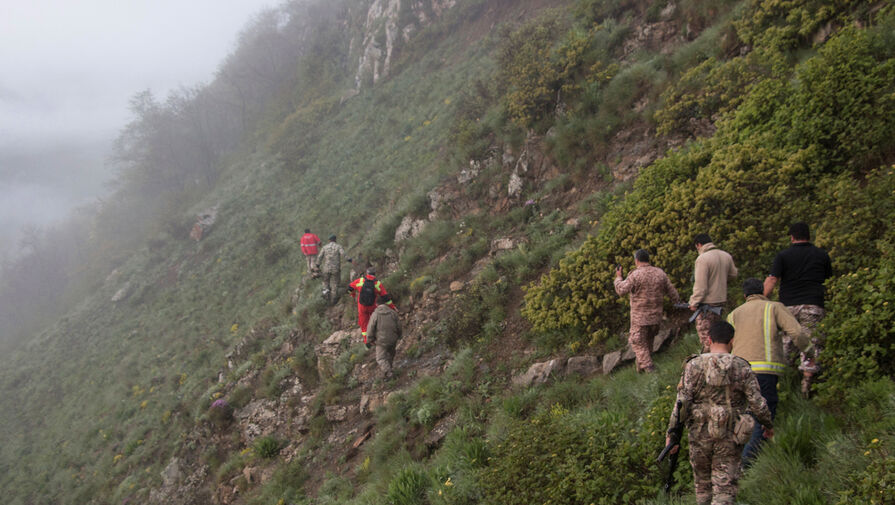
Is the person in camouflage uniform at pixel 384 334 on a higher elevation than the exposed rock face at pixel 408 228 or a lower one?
lower

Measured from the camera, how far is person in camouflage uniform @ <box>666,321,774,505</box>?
306 cm

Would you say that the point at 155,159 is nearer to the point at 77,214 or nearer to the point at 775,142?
the point at 77,214

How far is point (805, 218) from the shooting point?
198 inches

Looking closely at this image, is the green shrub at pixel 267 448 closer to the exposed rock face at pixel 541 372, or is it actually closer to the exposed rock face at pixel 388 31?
the exposed rock face at pixel 541 372

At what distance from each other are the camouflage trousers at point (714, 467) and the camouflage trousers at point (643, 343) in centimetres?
181

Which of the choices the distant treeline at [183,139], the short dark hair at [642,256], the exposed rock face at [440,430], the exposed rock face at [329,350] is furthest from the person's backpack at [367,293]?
the distant treeline at [183,139]

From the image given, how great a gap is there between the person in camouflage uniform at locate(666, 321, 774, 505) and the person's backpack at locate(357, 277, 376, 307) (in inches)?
254

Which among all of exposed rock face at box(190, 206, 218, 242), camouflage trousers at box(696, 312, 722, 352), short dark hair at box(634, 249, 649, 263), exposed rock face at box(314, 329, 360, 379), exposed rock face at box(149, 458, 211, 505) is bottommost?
exposed rock face at box(149, 458, 211, 505)

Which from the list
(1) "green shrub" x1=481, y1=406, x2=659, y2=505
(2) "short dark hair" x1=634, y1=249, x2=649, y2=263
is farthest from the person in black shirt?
(1) "green shrub" x1=481, y1=406, x2=659, y2=505

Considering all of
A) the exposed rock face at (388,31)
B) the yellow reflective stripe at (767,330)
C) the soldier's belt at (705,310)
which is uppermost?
the exposed rock face at (388,31)

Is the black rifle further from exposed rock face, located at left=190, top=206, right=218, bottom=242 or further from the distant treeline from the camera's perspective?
the distant treeline

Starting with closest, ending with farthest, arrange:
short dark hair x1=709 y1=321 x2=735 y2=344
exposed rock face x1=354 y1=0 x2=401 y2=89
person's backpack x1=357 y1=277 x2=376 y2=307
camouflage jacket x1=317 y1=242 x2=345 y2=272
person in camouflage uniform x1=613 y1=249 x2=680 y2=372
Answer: short dark hair x1=709 y1=321 x2=735 y2=344 < person in camouflage uniform x1=613 y1=249 x2=680 y2=372 < person's backpack x1=357 y1=277 x2=376 y2=307 < camouflage jacket x1=317 y1=242 x2=345 y2=272 < exposed rock face x1=354 y1=0 x2=401 y2=89

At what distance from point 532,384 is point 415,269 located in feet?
16.8

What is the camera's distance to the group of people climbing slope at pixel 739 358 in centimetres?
307
